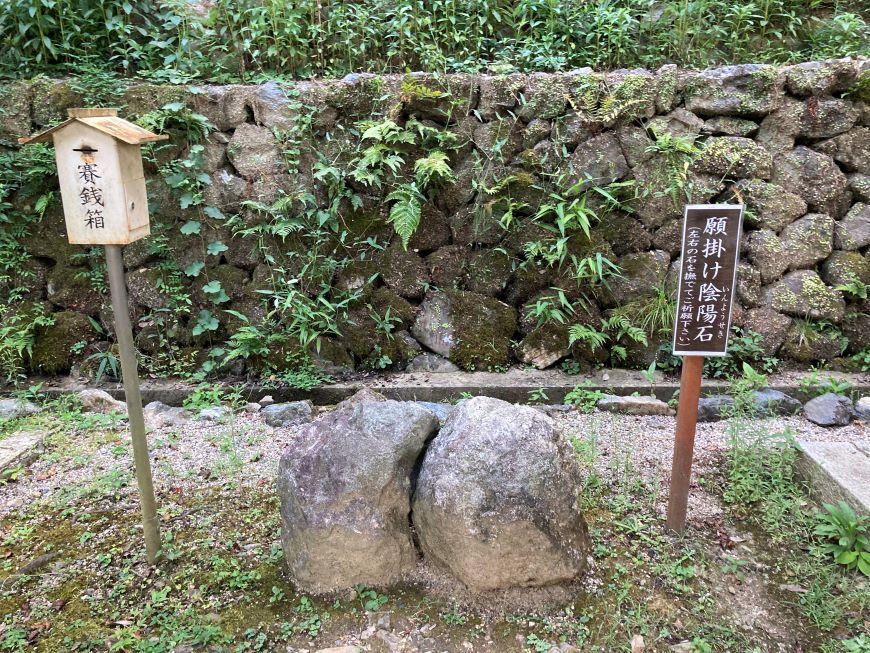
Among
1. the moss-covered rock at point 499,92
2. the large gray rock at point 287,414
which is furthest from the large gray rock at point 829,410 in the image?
the large gray rock at point 287,414

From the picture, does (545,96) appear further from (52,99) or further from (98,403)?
(98,403)

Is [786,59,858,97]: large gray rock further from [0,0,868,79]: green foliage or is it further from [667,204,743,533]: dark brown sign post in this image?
[667,204,743,533]: dark brown sign post

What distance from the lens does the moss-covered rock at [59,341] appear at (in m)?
5.26

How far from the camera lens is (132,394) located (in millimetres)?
2908

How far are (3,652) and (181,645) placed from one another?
2.48 feet

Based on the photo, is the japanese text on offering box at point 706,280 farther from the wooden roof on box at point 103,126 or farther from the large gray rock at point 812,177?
the large gray rock at point 812,177

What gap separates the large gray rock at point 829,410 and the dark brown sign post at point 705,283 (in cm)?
208

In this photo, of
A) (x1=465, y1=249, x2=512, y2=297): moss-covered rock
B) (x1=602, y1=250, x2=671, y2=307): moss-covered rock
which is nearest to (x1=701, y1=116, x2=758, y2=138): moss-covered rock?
(x1=602, y1=250, x2=671, y2=307): moss-covered rock

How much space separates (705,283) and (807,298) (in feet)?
9.76

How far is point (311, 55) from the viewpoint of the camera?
18.3 ft

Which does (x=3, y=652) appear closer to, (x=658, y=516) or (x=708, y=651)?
(x=708, y=651)

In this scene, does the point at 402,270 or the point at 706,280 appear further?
the point at 402,270

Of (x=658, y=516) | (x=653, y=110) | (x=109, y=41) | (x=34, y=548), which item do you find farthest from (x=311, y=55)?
(x=658, y=516)

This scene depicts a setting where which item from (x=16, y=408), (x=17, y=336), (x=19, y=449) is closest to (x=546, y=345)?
(x=19, y=449)
